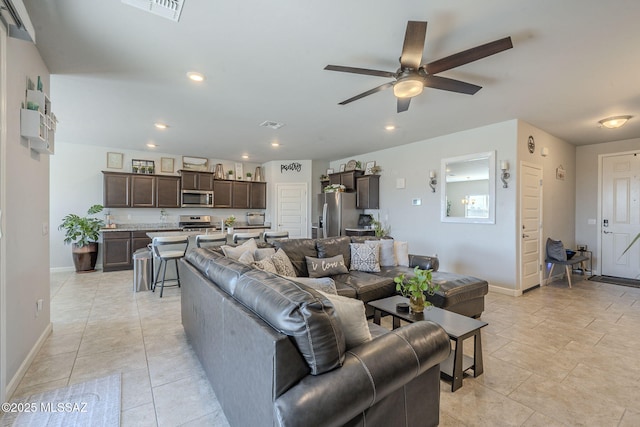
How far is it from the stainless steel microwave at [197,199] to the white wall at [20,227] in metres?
4.20

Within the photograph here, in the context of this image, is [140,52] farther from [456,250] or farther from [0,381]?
[456,250]

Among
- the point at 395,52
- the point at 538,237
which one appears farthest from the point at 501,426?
the point at 538,237

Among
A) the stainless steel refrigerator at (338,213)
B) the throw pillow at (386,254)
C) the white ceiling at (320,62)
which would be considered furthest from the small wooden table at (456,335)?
the stainless steel refrigerator at (338,213)

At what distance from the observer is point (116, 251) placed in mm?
5895

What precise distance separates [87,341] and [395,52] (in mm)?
3947

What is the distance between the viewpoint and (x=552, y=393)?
199 cm

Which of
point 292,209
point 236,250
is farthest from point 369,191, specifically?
point 236,250

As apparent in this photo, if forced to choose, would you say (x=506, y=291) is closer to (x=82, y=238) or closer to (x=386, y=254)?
(x=386, y=254)

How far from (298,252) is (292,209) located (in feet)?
14.0

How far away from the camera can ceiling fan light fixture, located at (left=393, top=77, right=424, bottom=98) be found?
8.13 feet

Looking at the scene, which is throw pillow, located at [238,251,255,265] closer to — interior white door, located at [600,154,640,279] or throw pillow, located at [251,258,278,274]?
throw pillow, located at [251,258,278,274]

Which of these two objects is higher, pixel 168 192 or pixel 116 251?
pixel 168 192

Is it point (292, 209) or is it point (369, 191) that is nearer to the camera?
point (369, 191)

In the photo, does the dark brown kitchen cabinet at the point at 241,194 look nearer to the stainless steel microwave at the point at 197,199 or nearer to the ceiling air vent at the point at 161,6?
the stainless steel microwave at the point at 197,199
